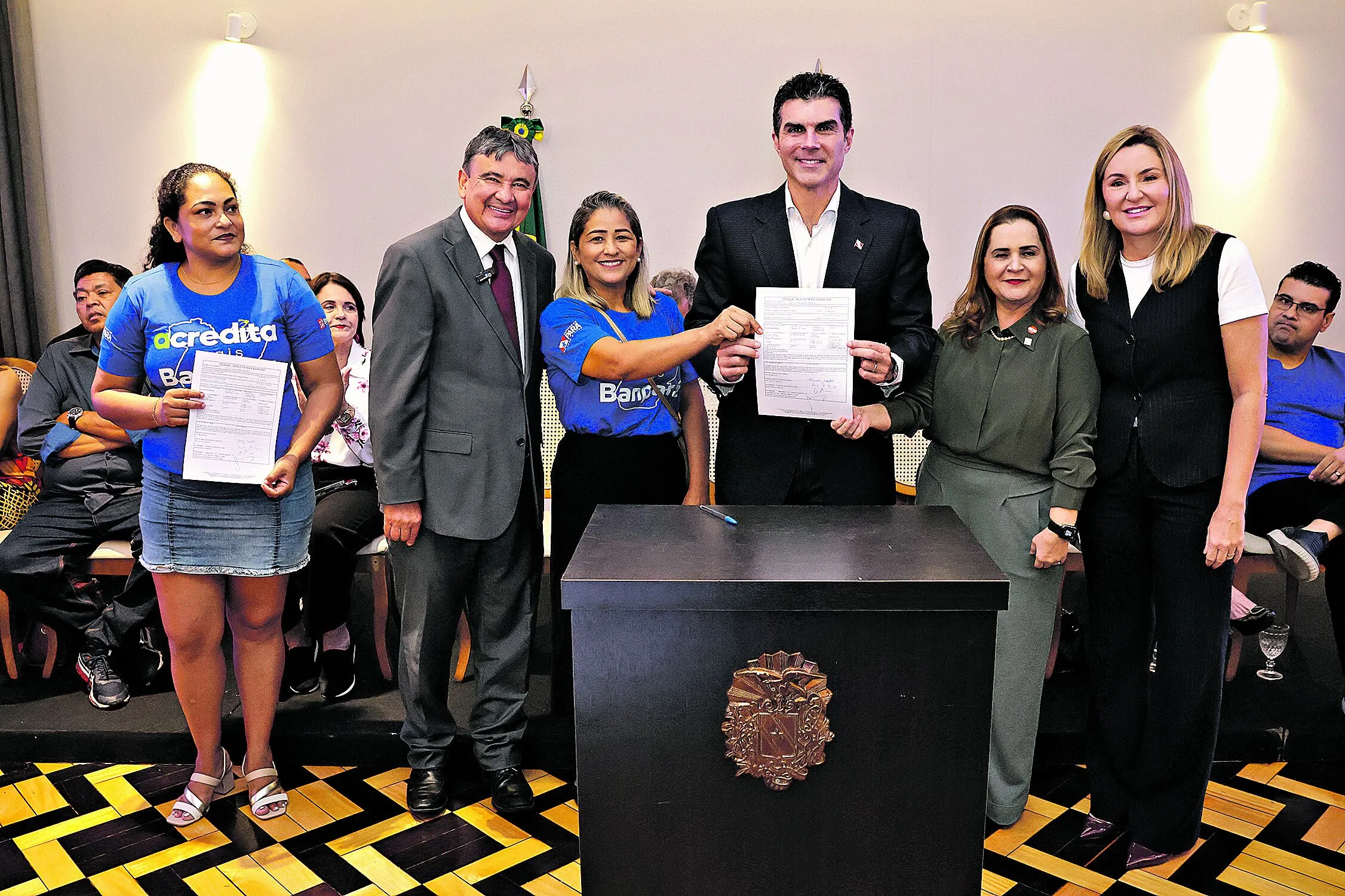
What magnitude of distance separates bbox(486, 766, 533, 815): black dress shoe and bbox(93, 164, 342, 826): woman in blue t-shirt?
21.6 inches

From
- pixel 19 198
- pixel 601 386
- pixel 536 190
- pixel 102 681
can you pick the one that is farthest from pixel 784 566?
pixel 19 198

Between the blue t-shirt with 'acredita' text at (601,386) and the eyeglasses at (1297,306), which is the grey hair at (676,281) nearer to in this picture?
the blue t-shirt with 'acredita' text at (601,386)

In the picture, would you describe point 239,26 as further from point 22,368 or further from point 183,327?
point 183,327

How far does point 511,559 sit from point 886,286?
113 cm

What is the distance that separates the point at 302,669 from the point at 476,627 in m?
0.94

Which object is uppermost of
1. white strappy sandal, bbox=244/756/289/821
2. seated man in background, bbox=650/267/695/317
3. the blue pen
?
seated man in background, bbox=650/267/695/317

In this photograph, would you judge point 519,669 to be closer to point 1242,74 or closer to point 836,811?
point 836,811

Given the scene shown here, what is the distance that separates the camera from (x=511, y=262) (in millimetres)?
2418

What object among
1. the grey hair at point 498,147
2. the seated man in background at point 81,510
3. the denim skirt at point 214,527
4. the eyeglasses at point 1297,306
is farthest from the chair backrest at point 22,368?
the eyeglasses at point 1297,306

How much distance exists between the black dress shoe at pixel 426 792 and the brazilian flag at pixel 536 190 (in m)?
2.62

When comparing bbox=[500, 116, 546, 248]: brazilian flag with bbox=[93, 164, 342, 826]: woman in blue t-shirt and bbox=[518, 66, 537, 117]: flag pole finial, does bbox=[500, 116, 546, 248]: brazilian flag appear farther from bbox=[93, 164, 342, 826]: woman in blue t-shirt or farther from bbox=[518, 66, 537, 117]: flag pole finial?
bbox=[93, 164, 342, 826]: woman in blue t-shirt

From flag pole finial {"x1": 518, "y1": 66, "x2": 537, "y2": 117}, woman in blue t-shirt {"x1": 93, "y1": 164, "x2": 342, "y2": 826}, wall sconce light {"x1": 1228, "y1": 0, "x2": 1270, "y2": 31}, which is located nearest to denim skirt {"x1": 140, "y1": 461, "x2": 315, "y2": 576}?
woman in blue t-shirt {"x1": 93, "y1": 164, "x2": 342, "y2": 826}

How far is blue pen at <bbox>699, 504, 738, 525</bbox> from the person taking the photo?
174 centimetres

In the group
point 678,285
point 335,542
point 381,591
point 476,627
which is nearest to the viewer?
point 476,627
